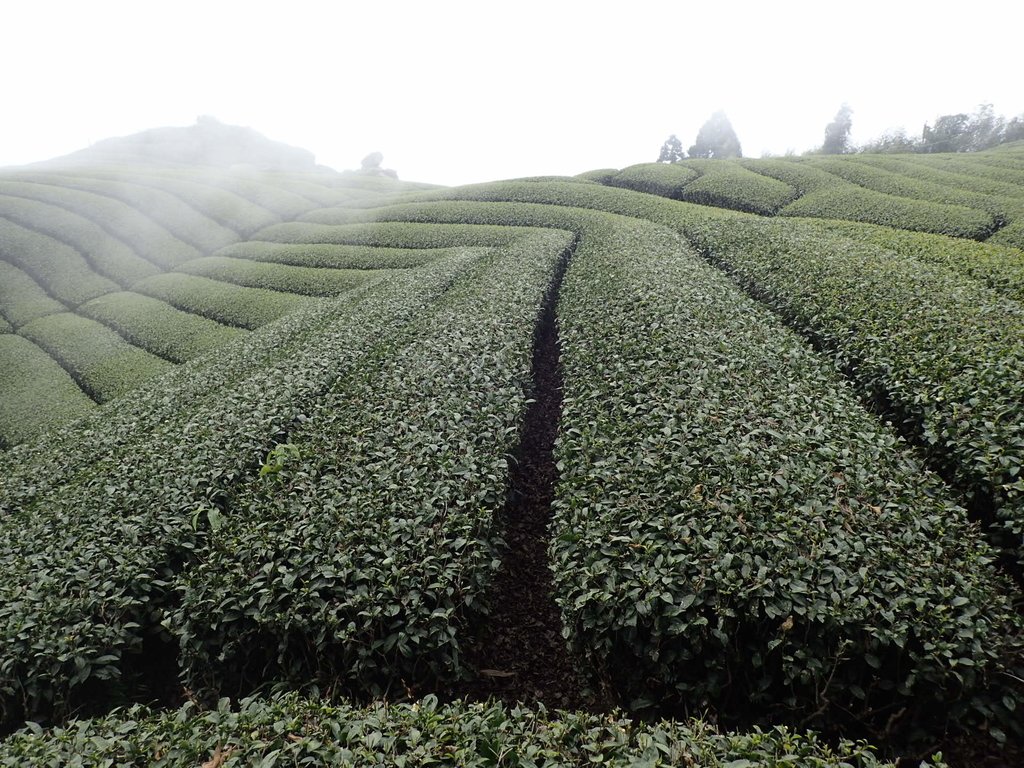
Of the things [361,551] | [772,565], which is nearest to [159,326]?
[361,551]

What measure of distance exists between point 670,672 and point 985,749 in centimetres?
266

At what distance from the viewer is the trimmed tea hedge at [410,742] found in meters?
3.60

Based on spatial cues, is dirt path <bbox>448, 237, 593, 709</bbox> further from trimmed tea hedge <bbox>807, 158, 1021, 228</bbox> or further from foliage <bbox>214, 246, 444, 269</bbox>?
trimmed tea hedge <bbox>807, 158, 1021, 228</bbox>

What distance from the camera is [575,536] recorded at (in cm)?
575

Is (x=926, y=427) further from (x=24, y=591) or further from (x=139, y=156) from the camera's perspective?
(x=139, y=156)

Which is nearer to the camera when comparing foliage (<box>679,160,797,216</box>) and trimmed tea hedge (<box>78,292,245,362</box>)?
trimmed tea hedge (<box>78,292,245,362</box>)

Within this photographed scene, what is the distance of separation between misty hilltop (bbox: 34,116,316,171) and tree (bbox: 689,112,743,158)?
3322 inches

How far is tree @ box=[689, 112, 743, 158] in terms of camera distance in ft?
276

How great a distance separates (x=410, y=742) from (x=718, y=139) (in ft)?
316

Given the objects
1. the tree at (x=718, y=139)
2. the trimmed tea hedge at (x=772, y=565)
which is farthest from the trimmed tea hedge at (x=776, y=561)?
the tree at (x=718, y=139)

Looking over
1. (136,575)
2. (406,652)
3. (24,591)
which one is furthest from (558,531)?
(24,591)

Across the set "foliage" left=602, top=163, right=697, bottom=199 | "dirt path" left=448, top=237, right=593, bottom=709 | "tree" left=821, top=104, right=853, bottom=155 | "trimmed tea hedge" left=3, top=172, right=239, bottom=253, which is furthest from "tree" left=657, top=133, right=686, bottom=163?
"dirt path" left=448, top=237, right=593, bottom=709

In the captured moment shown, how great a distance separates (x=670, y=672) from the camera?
4.76 meters

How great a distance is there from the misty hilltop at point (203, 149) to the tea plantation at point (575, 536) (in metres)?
115
